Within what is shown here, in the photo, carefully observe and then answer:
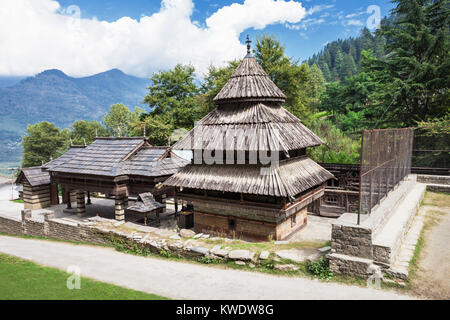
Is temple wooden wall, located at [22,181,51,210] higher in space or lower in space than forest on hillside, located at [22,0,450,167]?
lower

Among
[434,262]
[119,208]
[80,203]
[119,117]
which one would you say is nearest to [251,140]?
[434,262]

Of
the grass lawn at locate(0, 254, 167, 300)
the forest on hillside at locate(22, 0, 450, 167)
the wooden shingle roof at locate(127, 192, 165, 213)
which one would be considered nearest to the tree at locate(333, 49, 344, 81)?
the forest on hillside at locate(22, 0, 450, 167)

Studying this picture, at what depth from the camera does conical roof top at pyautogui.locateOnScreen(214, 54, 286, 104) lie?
14273mm

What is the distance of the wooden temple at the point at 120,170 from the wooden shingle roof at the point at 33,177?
13.8 feet

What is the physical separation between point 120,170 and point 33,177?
11.1m

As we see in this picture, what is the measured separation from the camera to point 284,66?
2750cm

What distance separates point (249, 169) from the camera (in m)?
13.2

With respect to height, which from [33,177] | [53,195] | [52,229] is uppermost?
[33,177]

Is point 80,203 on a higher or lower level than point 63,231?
higher

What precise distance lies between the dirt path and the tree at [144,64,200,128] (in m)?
27.4

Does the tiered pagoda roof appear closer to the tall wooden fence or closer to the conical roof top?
the conical roof top

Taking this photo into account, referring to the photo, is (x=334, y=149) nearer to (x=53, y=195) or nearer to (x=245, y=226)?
(x=245, y=226)
